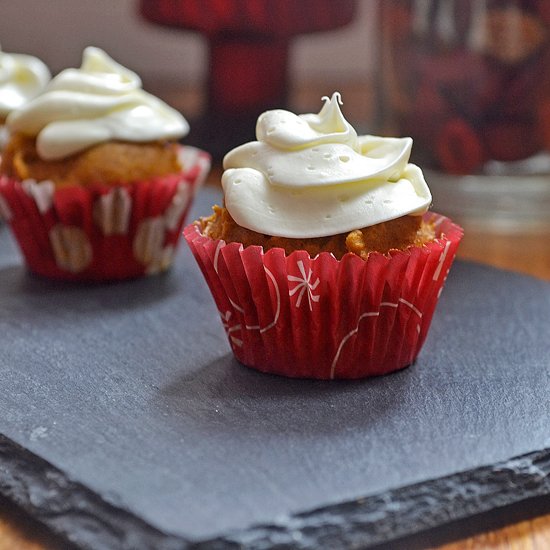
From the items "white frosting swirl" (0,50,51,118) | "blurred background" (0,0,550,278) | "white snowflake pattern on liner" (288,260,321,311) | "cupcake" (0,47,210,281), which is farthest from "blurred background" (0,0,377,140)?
"white snowflake pattern on liner" (288,260,321,311)

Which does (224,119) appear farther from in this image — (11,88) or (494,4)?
(494,4)

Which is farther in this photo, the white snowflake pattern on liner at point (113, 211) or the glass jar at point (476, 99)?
the glass jar at point (476, 99)

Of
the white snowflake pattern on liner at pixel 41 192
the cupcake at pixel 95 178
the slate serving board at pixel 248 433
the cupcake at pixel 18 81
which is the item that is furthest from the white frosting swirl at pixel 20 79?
the slate serving board at pixel 248 433

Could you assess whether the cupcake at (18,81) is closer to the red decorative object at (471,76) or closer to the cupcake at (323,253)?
the red decorative object at (471,76)

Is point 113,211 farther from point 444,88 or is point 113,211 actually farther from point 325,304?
point 444,88

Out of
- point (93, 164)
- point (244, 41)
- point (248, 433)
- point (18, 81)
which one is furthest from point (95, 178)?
point (244, 41)

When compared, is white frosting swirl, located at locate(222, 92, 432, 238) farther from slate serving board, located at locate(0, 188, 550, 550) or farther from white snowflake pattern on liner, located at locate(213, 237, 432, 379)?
slate serving board, located at locate(0, 188, 550, 550)
